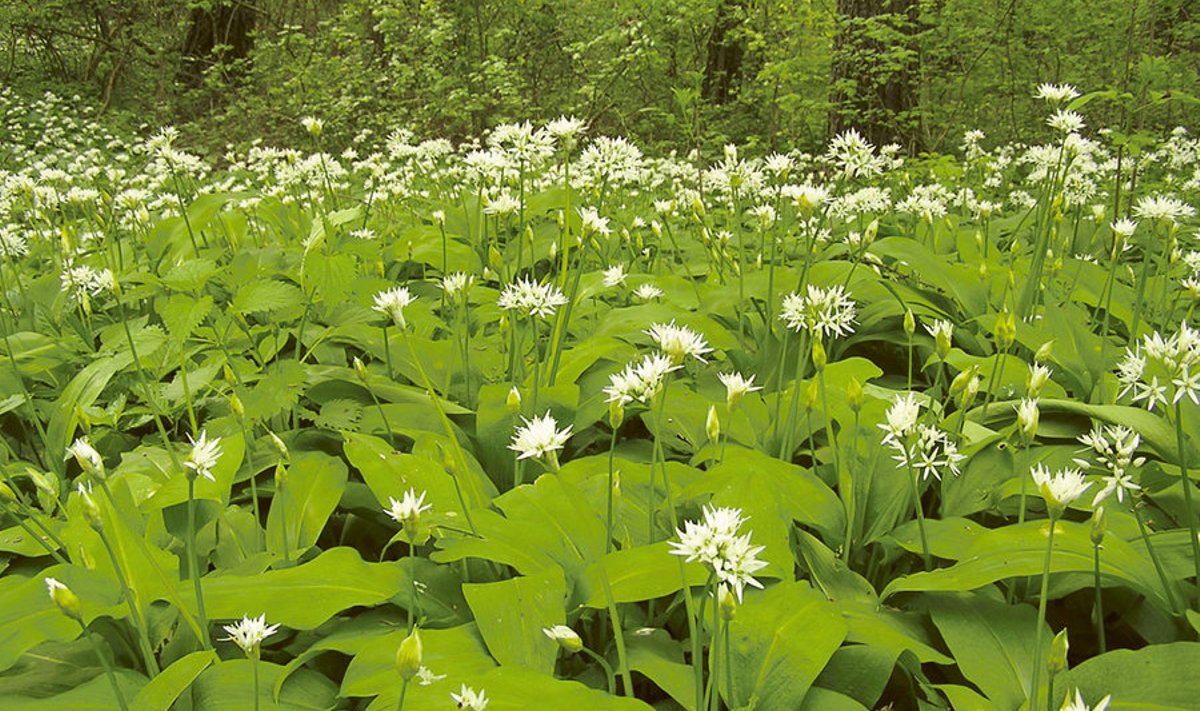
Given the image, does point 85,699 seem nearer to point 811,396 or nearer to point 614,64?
point 811,396

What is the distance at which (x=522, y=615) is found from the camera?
126 centimetres

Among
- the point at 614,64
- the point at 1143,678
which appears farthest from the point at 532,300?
the point at 614,64

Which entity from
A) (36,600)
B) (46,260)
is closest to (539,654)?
(36,600)

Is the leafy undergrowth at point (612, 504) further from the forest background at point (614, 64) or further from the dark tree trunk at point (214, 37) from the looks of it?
the dark tree trunk at point (214, 37)

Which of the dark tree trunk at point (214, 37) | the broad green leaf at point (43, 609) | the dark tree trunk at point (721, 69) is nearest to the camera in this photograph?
the broad green leaf at point (43, 609)

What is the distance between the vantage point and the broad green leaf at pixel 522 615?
1.21m

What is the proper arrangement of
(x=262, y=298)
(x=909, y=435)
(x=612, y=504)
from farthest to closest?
(x=262, y=298), (x=612, y=504), (x=909, y=435)

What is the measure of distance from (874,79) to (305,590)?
6.33 m

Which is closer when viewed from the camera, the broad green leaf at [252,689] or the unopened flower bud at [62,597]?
the unopened flower bud at [62,597]

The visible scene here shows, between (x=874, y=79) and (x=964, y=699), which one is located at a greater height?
(x=874, y=79)

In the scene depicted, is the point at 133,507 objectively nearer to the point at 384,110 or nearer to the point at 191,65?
the point at 384,110

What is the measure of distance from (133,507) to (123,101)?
47.6 feet

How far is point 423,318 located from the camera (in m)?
2.40

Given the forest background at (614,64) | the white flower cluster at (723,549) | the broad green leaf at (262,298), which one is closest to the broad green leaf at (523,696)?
the white flower cluster at (723,549)
